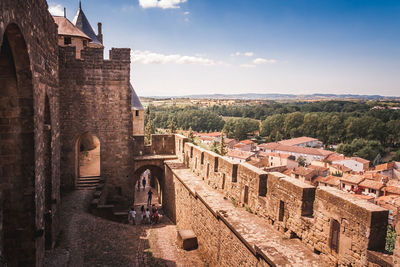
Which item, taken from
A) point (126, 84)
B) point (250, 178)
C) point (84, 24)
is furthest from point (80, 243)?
point (84, 24)

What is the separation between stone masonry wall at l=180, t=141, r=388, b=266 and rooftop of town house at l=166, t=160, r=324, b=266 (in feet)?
0.48

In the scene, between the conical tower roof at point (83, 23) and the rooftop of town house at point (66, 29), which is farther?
the conical tower roof at point (83, 23)

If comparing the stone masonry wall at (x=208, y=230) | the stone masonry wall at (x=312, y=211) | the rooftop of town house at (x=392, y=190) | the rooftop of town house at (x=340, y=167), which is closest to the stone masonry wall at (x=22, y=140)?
the stone masonry wall at (x=208, y=230)

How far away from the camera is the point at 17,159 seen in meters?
4.93

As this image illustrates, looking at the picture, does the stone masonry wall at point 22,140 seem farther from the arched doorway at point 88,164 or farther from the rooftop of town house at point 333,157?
the rooftop of town house at point 333,157

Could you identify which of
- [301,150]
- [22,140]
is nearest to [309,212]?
[22,140]

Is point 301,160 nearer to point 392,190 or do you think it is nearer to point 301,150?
point 301,150

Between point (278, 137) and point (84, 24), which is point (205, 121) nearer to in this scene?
point (278, 137)

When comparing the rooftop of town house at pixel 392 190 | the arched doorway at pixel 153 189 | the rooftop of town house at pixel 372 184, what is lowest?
the rooftop of town house at pixel 372 184

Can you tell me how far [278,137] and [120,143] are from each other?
307ft

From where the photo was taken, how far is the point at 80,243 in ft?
24.4

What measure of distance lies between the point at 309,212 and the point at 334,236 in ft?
2.34

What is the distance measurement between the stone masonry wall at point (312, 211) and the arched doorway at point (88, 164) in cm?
663

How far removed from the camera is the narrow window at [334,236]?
4.31 meters
